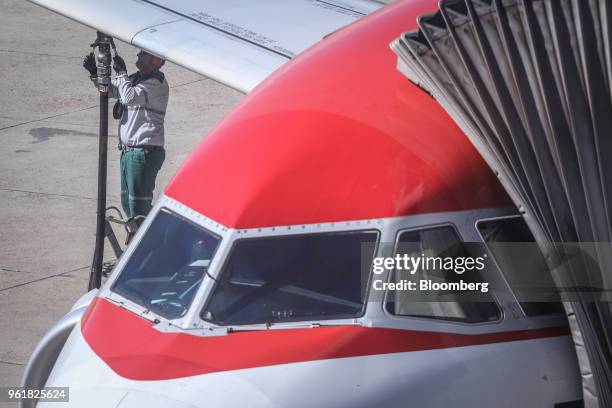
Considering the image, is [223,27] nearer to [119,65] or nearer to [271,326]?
[119,65]

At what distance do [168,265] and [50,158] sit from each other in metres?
10.2

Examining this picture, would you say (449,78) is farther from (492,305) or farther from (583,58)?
(492,305)

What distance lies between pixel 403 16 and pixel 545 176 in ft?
6.93

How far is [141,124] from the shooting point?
12.6 meters

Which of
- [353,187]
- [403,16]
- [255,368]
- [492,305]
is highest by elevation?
[403,16]

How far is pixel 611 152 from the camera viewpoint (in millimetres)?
5898

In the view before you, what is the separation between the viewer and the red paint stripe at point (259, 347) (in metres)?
5.71

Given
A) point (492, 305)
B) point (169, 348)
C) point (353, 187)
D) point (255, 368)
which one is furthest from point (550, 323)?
point (169, 348)

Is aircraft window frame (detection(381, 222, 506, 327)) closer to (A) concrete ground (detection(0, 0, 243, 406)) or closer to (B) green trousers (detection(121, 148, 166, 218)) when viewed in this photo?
(A) concrete ground (detection(0, 0, 243, 406))

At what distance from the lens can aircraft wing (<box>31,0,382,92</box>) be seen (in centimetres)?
1091

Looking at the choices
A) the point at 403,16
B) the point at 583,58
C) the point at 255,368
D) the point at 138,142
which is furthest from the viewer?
the point at 138,142

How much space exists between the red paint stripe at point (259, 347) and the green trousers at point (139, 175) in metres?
6.74
